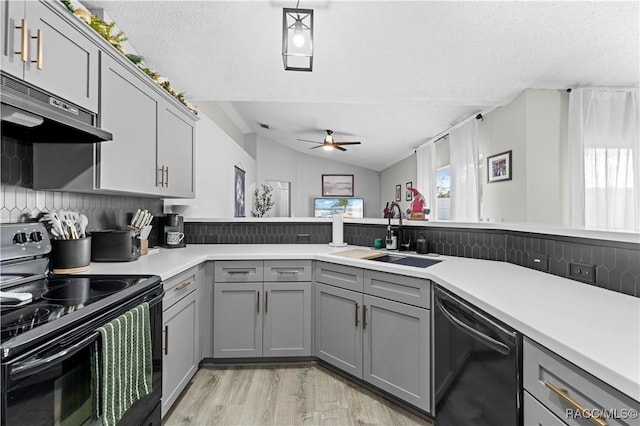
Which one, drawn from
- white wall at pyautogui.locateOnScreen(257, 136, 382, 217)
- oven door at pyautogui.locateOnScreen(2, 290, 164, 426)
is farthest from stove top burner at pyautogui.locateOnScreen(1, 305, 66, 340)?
white wall at pyautogui.locateOnScreen(257, 136, 382, 217)

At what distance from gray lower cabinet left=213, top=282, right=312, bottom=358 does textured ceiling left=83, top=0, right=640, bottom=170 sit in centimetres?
192

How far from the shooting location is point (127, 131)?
1.79 m

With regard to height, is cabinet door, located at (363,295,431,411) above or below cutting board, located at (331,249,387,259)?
below

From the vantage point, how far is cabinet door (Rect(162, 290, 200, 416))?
5.64ft

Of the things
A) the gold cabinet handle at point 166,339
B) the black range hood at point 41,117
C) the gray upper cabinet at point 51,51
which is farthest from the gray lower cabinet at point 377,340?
the gray upper cabinet at point 51,51

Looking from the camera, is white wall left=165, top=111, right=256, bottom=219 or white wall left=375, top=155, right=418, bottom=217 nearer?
white wall left=165, top=111, right=256, bottom=219

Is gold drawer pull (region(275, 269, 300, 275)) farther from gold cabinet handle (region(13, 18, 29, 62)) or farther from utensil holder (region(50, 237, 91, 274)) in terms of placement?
gold cabinet handle (region(13, 18, 29, 62))

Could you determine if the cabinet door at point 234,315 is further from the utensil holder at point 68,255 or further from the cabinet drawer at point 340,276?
the utensil holder at point 68,255

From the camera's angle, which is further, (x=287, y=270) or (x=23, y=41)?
(x=287, y=270)

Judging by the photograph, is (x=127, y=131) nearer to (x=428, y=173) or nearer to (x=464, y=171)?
(x=464, y=171)

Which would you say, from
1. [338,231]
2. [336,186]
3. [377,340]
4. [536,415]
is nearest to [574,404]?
[536,415]

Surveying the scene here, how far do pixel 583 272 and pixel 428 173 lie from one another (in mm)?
4469

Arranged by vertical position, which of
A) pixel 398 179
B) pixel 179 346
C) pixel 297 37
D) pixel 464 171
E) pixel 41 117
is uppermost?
pixel 297 37

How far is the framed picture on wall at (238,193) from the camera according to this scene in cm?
533
